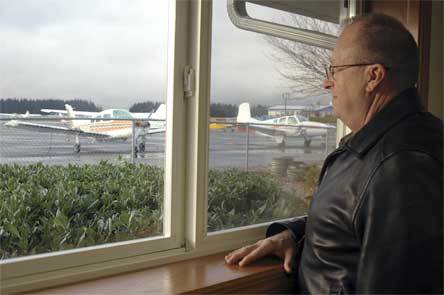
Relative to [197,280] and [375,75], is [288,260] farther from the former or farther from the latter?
[375,75]

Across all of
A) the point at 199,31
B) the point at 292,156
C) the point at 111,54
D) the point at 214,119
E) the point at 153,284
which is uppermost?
the point at 199,31

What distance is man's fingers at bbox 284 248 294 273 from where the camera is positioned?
162 centimetres

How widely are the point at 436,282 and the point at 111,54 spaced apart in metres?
1.14

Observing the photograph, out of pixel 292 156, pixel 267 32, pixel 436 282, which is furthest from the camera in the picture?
pixel 292 156

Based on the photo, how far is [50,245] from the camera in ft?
4.69

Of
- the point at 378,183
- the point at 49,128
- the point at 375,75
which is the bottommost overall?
the point at 378,183

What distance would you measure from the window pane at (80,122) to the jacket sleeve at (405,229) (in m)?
0.79

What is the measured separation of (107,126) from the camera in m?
1.56

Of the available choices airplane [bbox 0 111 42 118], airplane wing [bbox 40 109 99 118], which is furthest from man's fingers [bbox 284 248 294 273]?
airplane [bbox 0 111 42 118]

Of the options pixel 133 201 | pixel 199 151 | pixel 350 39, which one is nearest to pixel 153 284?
pixel 133 201

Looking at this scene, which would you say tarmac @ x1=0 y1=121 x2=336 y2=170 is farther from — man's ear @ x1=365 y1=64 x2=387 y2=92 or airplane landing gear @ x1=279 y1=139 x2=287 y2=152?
man's ear @ x1=365 y1=64 x2=387 y2=92

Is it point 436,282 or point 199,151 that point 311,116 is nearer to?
point 199,151

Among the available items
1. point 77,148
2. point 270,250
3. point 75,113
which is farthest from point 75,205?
point 270,250

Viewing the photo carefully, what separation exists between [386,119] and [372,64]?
164 mm
